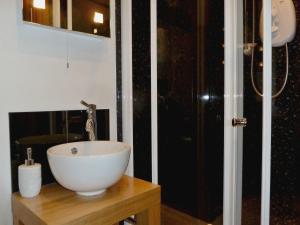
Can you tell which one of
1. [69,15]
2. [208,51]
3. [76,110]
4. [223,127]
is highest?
[69,15]

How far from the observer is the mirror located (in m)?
1.33

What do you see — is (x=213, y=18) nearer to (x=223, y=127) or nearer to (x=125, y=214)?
(x=223, y=127)

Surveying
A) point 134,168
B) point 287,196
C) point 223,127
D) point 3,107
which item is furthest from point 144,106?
point 287,196

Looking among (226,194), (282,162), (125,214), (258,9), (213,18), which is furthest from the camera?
(213,18)

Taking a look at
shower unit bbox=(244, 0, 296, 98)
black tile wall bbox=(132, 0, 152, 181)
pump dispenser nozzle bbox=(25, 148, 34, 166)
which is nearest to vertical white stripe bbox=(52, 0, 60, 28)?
black tile wall bbox=(132, 0, 152, 181)

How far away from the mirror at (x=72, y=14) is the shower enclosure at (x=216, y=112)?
0.27 metres

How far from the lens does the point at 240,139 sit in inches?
62.9

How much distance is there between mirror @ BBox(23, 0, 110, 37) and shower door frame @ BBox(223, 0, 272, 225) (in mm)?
763

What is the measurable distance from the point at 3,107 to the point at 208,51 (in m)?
1.36

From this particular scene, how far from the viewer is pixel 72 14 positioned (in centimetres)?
149

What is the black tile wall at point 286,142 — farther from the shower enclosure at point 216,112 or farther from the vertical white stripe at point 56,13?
the vertical white stripe at point 56,13

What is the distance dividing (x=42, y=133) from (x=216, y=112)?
111 centimetres

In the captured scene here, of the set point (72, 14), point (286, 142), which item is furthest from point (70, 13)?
point (286, 142)

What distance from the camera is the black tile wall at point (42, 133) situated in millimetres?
1296
